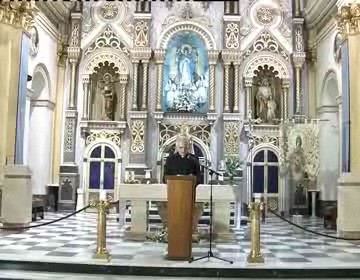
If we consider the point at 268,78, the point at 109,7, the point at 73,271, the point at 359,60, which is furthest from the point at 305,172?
the point at 73,271

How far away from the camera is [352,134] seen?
1081cm

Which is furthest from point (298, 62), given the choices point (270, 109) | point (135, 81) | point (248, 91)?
point (135, 81)

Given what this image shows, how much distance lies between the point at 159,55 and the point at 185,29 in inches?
51.6

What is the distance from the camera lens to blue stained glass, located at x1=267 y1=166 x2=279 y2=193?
1739cm

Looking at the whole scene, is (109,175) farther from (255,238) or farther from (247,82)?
(255,238)

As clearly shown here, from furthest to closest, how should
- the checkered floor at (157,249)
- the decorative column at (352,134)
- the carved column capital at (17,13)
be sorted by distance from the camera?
the carved column capital at (17,13) → the decorative column at (352,134) → the checkered floor at (157,249)

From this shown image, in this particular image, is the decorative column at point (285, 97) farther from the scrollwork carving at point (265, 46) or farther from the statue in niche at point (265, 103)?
the scrollwork carving at point (265, 46)

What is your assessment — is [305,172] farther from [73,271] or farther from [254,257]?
[73,271]

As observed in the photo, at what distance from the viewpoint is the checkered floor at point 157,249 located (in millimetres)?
6898

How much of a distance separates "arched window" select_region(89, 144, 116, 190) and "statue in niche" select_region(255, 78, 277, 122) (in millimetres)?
5220

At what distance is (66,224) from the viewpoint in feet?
41.5

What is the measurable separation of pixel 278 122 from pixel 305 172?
224 centimetres

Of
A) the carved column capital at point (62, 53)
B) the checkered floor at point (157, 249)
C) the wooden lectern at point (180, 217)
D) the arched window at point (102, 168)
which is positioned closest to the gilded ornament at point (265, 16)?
the carved column capital at point (62, 53)

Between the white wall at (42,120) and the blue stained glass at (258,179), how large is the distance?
683 centimetres
